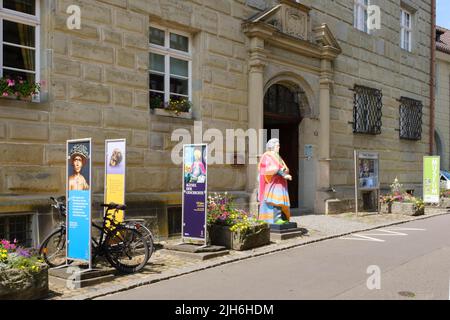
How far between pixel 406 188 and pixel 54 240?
15411 mm

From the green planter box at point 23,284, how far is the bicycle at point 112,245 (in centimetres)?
120

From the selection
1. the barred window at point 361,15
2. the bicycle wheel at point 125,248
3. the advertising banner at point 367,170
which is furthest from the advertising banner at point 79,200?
the barred window at point 361,15

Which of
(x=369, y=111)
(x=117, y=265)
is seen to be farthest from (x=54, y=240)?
(x=369, y=111)

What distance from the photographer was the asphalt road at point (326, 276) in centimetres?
614

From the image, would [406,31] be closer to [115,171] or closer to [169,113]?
[169,113]

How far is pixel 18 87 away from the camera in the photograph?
8.02 meters

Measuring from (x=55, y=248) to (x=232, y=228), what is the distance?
3.12m

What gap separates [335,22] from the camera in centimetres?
1562

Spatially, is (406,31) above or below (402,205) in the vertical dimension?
above

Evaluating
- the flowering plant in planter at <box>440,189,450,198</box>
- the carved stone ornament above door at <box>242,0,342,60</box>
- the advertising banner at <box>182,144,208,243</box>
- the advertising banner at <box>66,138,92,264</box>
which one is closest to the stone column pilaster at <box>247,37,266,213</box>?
the carved stone ornament above door at <box>242,0,342,60</box>

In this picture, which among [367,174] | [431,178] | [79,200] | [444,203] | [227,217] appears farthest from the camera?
[444,203]

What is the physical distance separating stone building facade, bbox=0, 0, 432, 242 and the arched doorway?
4cm

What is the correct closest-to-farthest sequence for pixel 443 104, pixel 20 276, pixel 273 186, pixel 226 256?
pixel 20 276 → pixel 226 256 → pixel 273 186 → pixel 443 104

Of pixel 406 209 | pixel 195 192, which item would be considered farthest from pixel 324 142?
pixel 195 192
